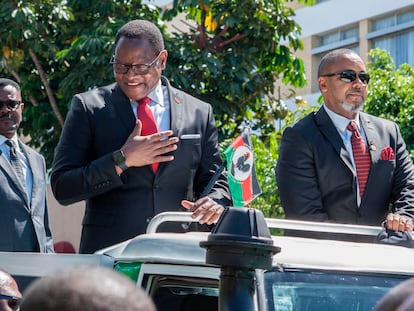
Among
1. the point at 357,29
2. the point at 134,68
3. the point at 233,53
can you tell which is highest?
the point at 357,29

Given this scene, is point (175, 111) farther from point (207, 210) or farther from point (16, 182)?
point (16, 182)

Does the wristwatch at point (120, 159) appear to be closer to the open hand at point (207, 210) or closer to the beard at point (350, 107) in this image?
the open hand at point (207, 210)

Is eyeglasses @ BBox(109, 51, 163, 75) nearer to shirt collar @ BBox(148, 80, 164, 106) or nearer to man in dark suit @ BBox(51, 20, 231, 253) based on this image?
man in dark suit @ BBox(51, 20, 231, 253)

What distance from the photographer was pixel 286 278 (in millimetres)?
3486

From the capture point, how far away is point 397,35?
73.4 feet

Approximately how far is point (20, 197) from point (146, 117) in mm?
1117

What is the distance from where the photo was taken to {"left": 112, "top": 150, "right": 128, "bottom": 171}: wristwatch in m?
5.00

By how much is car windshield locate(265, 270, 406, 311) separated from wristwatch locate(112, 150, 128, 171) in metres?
1.65

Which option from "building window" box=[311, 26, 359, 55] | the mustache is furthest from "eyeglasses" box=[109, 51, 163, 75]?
"building window" box=[311, 26, 359, 55]

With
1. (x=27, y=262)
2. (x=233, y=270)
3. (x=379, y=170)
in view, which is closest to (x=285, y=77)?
(x=379, y=170)

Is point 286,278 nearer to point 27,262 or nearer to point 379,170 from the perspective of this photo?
point 27,262

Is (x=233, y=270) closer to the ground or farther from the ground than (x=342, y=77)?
closer to the ground

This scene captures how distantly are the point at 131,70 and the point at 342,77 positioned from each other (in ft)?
3.97

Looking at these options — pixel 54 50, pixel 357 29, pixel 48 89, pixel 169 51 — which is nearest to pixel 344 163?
pixel 169 51
